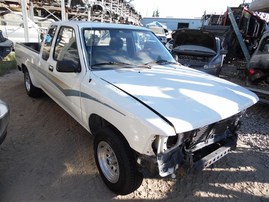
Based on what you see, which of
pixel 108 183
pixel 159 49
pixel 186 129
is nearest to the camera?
pixel 186 129

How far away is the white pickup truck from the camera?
237 centimetres

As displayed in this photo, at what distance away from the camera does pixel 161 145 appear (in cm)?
232

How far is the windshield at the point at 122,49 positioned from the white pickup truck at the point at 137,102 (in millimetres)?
14

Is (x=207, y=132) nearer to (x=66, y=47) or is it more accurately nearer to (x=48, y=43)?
(x=66, y=47)

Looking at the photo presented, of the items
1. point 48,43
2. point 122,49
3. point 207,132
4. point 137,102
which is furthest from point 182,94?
point 48,43

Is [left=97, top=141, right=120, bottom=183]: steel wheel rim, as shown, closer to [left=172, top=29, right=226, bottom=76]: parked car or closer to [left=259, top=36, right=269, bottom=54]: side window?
[left=172, top=29, right=226, bottom=76]: parked car

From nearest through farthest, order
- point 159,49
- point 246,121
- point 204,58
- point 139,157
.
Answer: point 139,157 < point 159,49 < point 246,121 < point 204,58

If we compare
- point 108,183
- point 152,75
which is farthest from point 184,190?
point 152,75

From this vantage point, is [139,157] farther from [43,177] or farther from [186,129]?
[43,177]

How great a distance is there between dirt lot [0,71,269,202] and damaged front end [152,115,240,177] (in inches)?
22.3

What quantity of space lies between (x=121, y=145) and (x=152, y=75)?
3.69ft

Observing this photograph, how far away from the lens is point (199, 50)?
25.7ft

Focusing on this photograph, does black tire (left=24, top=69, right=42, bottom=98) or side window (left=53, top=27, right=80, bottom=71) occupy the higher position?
side window (left=53, top=27, right=80, bottom=71)

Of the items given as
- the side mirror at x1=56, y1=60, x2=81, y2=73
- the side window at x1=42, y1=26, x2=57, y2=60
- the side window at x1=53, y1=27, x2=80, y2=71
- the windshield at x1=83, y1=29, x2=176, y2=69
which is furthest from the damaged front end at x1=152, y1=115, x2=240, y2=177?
the side window at x1=42, y1=26, x2=57, y2=60
